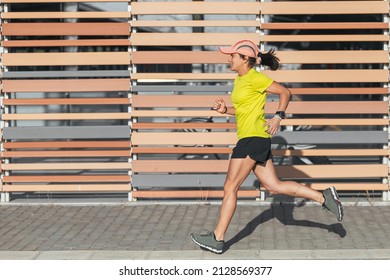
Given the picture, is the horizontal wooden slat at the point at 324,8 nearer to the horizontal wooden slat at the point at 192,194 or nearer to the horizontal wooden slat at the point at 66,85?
the horizontal wooden slat at the point at 66,85

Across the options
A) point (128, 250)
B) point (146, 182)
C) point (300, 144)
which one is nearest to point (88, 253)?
point (128, 250)

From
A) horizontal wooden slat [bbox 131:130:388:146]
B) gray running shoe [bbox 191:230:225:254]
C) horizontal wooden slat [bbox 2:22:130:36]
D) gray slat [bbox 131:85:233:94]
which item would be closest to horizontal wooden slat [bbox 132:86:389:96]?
gray slat [bbox 131:85:233:94]

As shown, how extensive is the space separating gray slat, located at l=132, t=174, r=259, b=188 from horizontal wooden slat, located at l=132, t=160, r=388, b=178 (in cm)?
7

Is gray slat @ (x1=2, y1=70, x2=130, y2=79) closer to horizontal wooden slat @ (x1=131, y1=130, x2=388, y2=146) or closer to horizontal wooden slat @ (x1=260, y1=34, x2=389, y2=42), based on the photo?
horizontal wooden slat @ (x1=131, y1=130, x2=388, y2=146)

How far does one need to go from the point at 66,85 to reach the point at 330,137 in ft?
10.8

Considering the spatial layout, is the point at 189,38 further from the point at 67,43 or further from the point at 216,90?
the point at 67,43

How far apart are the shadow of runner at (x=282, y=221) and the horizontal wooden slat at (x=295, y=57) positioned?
173cm

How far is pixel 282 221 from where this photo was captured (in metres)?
8.95

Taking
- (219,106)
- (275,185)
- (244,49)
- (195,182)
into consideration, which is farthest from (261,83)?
(195,182)

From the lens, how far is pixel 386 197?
10227 mm

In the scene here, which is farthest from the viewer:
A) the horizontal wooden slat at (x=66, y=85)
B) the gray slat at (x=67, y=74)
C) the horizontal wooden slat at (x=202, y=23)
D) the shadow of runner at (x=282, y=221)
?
the horizontal wooden slat at (x=66, y=85)

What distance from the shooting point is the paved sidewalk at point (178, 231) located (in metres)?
7.29

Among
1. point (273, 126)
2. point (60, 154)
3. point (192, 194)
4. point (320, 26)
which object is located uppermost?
point (320, 26)

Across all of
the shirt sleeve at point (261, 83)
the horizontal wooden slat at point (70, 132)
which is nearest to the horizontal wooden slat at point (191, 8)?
the horizontal wooden slat at point (70, 132)
